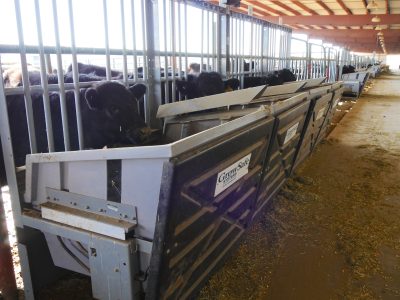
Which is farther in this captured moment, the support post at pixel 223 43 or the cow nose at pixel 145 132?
the support post at pixel 223 43

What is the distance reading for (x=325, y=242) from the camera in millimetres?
2520

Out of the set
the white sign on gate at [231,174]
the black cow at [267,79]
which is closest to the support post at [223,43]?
the black cow at [267,79]

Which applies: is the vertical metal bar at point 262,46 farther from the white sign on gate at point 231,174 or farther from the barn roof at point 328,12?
the barn roof at point 328,12

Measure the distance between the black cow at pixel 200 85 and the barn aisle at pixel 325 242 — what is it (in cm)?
140

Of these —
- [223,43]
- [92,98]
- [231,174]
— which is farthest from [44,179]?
[223,43]

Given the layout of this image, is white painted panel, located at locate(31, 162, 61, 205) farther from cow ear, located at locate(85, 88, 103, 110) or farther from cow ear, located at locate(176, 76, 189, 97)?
cow ear, located at locate(176, 76, 189, 97)

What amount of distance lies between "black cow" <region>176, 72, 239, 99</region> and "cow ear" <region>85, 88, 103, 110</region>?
1312 mm

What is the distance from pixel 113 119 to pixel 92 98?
0.31 meters

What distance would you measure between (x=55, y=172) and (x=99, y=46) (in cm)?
130

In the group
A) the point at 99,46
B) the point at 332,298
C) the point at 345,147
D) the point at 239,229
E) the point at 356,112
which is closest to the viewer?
the point at 332,298

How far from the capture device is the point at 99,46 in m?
2.63

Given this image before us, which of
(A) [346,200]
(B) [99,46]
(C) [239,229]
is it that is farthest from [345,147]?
(B) [99,46]

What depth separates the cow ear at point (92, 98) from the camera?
262 centimetres

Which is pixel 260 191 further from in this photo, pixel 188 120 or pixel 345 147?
pixel 345 147
